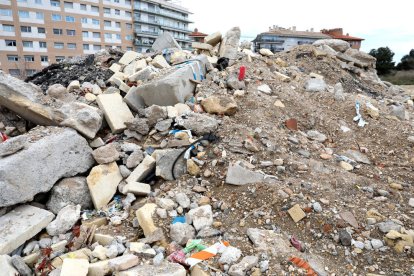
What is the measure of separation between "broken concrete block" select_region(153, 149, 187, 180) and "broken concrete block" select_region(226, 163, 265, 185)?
1.81 feet

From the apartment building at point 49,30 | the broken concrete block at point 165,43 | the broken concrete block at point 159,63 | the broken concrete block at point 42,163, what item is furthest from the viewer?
the apartment building at point 49,30

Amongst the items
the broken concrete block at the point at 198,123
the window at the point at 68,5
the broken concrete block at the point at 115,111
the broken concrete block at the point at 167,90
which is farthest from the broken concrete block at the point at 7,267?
the window at the point at 68,5

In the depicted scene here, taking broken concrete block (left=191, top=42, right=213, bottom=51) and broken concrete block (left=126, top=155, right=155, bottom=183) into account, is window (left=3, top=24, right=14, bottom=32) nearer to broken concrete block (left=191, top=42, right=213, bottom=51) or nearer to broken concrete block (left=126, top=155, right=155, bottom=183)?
broken concrete block (left=191, top=42, right=213, bottom=51)

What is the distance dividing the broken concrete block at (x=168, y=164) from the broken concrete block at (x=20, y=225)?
116cm

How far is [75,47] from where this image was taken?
2792 centimetres

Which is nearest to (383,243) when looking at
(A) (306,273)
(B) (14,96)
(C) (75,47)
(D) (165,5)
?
(A) (306,273)

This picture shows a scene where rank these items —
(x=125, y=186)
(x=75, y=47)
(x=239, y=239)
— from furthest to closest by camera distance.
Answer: (x=75, y=47)
(x=125, y=186)
(x=239, y=239)

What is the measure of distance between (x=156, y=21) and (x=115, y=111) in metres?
35.0

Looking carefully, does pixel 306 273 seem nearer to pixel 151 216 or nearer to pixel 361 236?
pixel 361 236

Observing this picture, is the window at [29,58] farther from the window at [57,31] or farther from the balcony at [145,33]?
the balcony at [145,33]

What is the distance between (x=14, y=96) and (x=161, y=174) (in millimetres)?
2042

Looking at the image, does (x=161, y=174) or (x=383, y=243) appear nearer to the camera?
(x=383, y=243)

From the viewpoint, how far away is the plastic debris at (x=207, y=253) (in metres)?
2.28

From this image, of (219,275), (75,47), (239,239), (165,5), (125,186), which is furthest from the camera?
(165,5)
